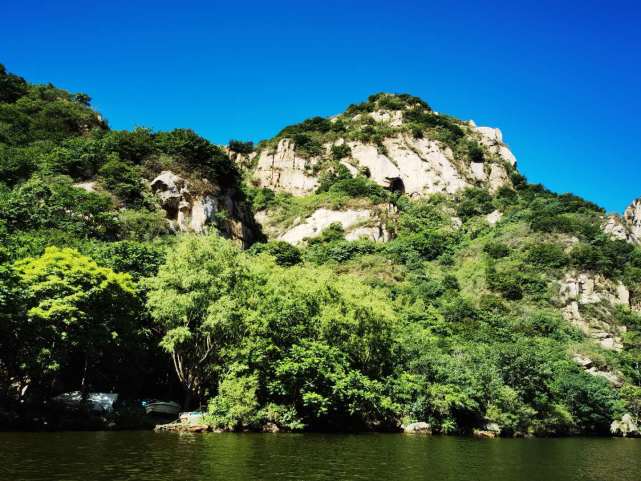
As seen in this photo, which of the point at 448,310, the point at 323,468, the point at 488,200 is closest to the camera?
the point at 323,468

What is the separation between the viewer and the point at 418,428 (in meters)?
34.8

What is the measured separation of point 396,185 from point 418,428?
80.8m

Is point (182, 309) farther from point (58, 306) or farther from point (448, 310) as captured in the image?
point (448, 310)

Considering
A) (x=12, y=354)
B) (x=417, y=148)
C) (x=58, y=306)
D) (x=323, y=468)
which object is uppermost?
(x=417, y=148)

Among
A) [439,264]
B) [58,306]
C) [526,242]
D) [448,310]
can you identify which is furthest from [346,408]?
[526,242]

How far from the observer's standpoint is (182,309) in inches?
1178

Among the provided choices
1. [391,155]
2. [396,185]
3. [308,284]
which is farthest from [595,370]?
[391,155]

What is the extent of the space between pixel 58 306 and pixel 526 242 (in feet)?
242

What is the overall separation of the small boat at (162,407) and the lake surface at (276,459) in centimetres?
627

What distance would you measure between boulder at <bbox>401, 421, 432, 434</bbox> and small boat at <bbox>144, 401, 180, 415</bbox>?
15.6m

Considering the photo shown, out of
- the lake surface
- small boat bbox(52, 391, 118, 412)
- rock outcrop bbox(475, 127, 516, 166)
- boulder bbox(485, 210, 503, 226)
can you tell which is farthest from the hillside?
rock outcrop bbox(475, 127, 516, 166)

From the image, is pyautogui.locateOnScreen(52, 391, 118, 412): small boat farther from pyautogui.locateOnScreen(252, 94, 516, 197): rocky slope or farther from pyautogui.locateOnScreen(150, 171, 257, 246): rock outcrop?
pyautogui.locateOnScreen(252, 94, 516, 197): rocky slope

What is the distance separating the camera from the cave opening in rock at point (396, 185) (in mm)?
109688

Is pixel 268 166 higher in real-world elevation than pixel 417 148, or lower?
lower
